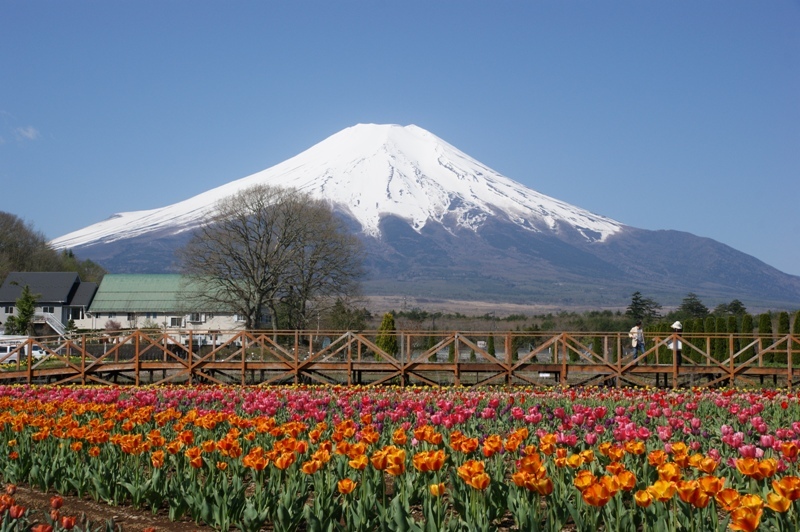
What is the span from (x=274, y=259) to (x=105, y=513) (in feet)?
153

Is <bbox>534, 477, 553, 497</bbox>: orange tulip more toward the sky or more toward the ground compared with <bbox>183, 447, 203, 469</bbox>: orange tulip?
more toward the sky

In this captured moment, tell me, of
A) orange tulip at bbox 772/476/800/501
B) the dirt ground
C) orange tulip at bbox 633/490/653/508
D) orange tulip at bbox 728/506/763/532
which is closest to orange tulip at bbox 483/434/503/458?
orange tulip at bbox 633/490/653/508

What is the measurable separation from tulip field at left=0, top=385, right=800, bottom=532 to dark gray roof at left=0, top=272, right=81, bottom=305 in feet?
242

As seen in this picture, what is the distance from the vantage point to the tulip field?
592 centimetres

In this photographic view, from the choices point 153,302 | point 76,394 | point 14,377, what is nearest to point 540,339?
point 14,377

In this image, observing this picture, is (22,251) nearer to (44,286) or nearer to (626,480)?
(44,286)

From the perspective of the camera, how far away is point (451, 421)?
9562mm

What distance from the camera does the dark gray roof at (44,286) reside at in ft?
260

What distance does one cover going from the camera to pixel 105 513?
787 centimetres

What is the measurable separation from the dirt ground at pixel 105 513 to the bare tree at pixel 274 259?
43.3 meters

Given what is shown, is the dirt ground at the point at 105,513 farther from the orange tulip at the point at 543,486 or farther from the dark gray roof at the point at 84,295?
the dark gray roof at the point at 84,295

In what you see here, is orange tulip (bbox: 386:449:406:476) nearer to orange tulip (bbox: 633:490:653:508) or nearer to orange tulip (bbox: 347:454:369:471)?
orange tulip (bbox: 347:454:369:471)

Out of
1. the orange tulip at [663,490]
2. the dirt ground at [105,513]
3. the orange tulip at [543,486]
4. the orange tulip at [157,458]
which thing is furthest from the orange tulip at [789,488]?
the orange tulip at [157,458]

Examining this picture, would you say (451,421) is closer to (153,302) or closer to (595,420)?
(595,420)
